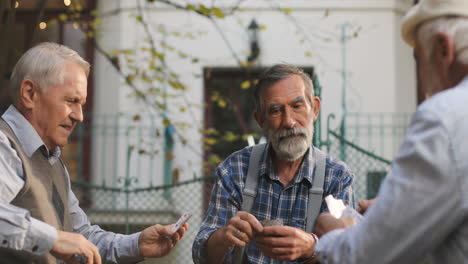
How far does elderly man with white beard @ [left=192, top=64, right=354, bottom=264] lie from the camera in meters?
3.20

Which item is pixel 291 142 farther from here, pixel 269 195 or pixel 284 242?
pixel 284 242

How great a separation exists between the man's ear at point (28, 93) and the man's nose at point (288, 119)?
1.20m

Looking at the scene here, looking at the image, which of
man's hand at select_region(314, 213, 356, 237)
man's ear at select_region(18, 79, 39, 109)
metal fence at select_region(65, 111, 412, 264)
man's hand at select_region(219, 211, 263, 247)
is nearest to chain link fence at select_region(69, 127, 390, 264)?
metal fence at select_region(65, 111, 412, 264)

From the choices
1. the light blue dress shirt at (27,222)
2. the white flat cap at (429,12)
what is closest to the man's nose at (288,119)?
the light blue dress shirt at (27,222)

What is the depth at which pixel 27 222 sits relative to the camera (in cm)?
234

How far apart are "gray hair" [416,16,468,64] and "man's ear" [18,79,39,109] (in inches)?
62.7

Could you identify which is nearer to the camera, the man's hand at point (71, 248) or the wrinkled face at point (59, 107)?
the man's hand at point (71, 248)

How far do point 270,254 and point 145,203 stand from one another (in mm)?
5765

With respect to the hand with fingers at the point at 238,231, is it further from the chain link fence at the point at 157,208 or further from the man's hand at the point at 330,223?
the chain link fence at the point at 157,208

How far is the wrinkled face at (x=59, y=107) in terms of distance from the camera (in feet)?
9.18

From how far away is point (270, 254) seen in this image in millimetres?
2857

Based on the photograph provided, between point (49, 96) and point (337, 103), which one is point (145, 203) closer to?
point (337, 103)

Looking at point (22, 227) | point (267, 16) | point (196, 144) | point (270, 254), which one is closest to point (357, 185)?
point (196, 144)

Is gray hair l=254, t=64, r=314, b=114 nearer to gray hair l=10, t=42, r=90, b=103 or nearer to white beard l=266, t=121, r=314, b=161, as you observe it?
white beard l=266, t=121, r=314, b=161
